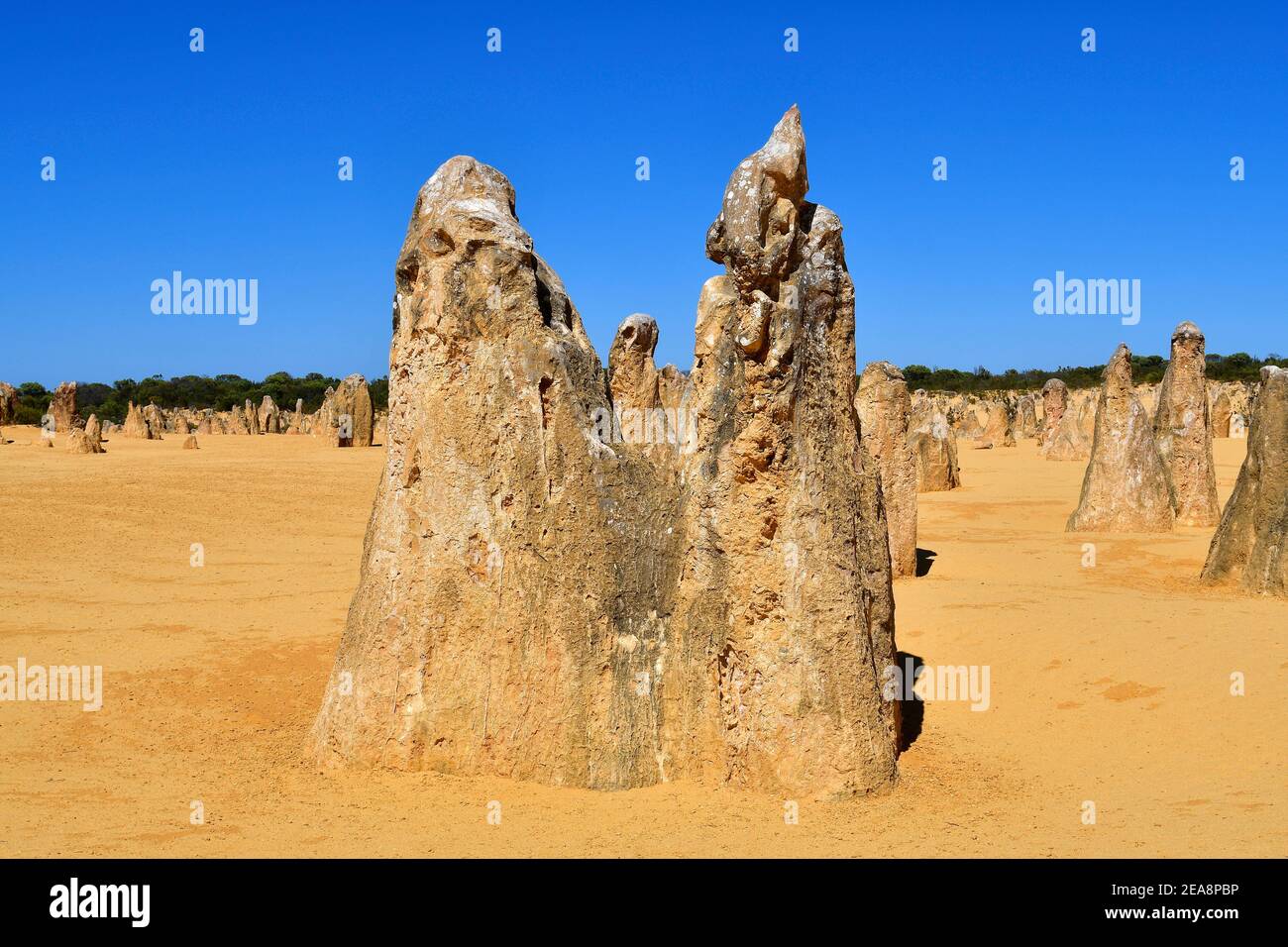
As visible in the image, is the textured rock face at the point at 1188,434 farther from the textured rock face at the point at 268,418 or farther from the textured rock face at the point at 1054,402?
the textured rock face at the point at 268,418

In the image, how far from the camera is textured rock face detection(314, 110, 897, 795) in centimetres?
521

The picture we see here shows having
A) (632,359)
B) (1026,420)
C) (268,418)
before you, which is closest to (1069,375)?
(1026,420)

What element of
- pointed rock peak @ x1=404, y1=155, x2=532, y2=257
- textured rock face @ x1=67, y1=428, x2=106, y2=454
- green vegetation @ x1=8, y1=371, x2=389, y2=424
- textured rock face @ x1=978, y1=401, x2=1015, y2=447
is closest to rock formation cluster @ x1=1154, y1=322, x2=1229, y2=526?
pointed rock peak @ x1=404, y1=155, x2=532, y2=257

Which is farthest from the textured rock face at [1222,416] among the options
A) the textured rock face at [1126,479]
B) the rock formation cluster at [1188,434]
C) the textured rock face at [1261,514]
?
the textured rock face at [1261,514]

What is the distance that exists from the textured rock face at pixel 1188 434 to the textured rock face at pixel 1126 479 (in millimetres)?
380

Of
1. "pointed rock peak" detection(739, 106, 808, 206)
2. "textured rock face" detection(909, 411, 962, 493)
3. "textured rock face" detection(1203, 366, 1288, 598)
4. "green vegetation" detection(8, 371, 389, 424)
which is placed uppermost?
"green vegetation" detection(8, 371, 389, 424)

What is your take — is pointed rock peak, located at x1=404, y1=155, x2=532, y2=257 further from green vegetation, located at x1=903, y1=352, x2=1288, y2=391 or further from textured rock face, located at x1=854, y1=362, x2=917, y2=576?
green vegetation, located at x1=903, y1=352, x2=1288, y2=391

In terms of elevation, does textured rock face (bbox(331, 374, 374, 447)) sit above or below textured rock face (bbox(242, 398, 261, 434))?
below

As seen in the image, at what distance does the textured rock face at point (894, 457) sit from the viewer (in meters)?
11.5

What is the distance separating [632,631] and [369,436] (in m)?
24.9

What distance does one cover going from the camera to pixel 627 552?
5457mm

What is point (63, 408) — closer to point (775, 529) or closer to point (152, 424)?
point (152, 424)

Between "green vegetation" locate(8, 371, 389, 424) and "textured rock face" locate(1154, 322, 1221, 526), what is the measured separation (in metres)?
46.3

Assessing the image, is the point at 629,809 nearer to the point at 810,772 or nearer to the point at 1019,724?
the point at 810,772
